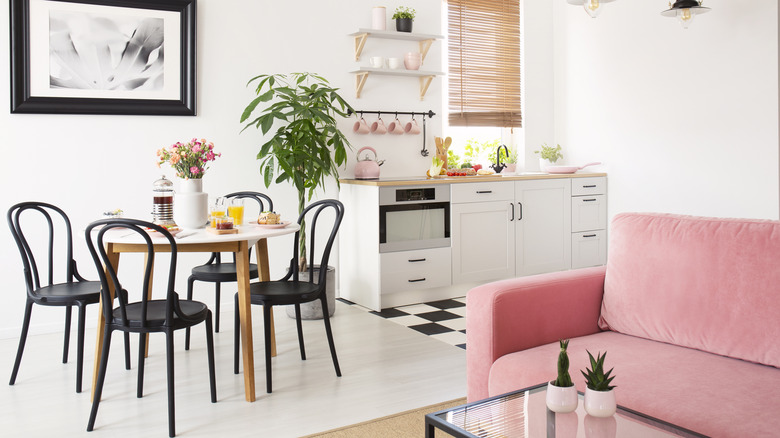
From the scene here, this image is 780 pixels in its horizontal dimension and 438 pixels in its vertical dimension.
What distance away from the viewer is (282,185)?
4.78 m

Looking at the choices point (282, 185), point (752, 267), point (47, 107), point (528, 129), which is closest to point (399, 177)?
point (282, 185)

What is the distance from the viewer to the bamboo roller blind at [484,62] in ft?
18.5

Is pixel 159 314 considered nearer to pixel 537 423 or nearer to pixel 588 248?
pixel 537 423

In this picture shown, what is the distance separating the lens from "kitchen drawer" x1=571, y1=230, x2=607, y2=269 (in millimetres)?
5676

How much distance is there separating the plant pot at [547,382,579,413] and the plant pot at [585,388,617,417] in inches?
1.7

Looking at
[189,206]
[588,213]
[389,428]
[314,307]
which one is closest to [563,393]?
[389,428]

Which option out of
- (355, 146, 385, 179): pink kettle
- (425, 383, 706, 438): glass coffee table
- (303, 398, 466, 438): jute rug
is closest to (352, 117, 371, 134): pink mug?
(355, 146, 385, 179): pink kettle

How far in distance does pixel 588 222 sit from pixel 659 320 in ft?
11.2

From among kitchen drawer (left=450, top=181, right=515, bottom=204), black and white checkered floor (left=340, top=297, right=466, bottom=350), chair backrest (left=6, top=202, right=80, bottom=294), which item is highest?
kitchen drawer (left=450, top=181, right=515, bottom=204)

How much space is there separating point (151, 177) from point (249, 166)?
2.10 feet

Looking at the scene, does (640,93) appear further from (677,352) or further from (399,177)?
(677,352)

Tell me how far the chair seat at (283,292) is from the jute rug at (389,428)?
0.69 m

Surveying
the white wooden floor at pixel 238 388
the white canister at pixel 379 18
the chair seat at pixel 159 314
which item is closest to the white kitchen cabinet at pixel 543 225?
the white canister at pixel 379 18

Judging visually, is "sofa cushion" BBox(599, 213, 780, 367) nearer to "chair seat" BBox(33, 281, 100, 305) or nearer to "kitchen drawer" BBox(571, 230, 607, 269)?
"chair seat" BBox(33, 281, 100, 305)
